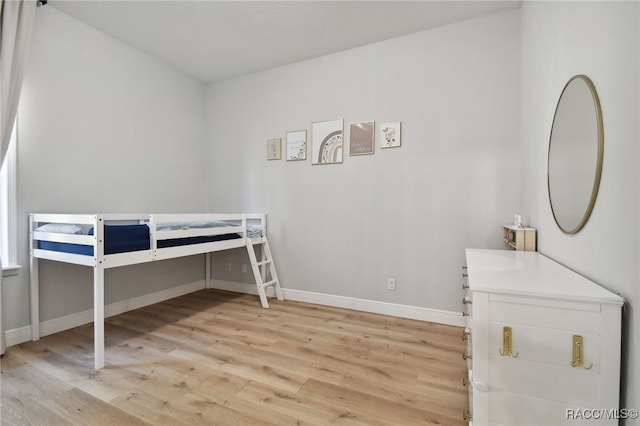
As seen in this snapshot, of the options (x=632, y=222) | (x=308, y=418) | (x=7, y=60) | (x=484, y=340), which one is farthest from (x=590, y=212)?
(x=7, y=60)

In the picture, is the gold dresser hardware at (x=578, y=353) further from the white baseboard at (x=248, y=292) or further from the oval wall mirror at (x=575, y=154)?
the white baseboard at (x=248, y=292)

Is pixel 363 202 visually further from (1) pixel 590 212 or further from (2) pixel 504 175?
(1) pixel 590 212

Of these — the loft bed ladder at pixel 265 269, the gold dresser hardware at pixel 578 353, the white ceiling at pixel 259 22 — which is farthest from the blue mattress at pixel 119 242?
the gold dresser hardware at pixel 578 353

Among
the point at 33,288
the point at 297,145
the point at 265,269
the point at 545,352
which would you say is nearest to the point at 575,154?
the point at 545,352

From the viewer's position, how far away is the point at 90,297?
2.52m

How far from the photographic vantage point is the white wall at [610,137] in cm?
86

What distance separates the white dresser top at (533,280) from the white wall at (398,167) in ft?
3.26

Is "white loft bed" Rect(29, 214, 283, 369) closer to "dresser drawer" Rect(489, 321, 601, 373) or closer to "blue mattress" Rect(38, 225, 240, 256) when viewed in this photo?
"blue mattress" Rect(38, 225, 240, 256)

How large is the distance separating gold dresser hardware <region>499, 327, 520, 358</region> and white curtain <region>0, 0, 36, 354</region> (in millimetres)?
2901

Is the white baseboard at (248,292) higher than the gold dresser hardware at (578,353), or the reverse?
the gold dresser hardware at (578,353)

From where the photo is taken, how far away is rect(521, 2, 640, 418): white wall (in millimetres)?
858

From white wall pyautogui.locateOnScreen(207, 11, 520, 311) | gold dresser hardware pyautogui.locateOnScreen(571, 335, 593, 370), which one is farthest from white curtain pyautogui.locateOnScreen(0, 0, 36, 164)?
gold dresser hardware pyautogui.locateOnScreen(571, 335, 593, 370)

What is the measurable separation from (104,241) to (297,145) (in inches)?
77.0

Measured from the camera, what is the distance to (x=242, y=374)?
169 cm
